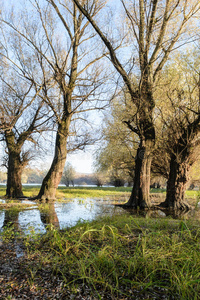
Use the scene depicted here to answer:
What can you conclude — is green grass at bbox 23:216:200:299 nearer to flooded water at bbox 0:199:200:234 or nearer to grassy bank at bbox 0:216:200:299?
grassy bank at bbox 0:216:200:299

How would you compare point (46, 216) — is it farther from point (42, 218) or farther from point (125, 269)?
point (125, 269)

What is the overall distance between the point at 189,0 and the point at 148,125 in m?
5.70

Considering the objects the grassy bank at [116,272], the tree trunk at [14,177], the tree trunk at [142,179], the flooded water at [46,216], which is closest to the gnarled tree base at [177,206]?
Answer: the tree trunk at [142,179]

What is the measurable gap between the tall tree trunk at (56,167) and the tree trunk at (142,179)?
4433 millimetres

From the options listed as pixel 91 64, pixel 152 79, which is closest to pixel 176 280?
pixel 152 79

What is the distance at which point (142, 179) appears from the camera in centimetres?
1150

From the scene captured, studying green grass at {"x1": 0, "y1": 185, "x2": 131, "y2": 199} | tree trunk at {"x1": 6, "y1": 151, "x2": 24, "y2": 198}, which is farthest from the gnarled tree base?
tree trunk at {"x1": 6, "y1": 151, "x2": 24, "y2": 198}

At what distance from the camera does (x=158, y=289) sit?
2.78 m

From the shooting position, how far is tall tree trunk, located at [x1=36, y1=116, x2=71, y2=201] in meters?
13.3

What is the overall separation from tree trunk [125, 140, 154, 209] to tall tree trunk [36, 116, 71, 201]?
443 cm

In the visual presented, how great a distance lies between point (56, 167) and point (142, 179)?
4941 mm

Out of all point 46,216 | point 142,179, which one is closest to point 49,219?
point 46,216

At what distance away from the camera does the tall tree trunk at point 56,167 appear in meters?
13.3

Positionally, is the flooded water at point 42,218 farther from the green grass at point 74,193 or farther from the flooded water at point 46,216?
the green grass at point 74,193
